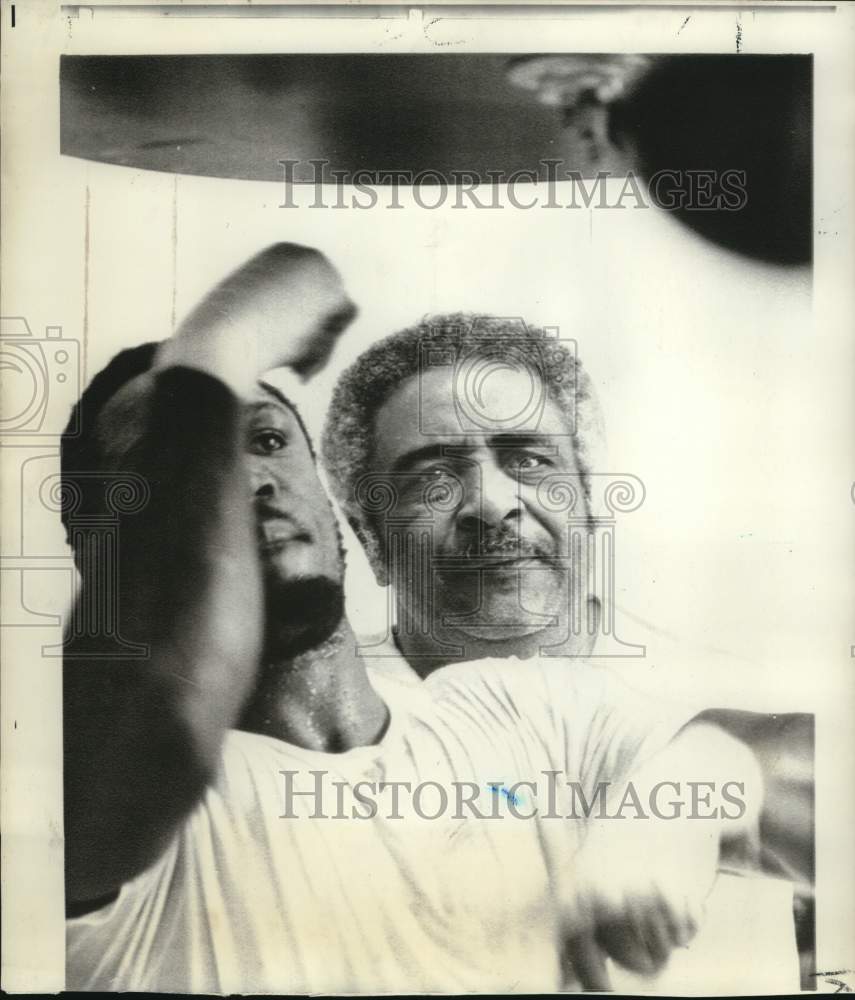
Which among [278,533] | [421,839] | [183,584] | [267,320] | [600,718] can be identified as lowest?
[421,839]

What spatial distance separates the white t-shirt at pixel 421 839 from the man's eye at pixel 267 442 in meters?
0.61

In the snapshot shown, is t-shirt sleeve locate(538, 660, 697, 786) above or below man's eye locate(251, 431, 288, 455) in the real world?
below

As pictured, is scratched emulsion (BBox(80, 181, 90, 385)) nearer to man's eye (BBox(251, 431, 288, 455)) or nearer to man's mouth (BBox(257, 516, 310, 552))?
man's eye (BBox(251, 431, 288, 455))

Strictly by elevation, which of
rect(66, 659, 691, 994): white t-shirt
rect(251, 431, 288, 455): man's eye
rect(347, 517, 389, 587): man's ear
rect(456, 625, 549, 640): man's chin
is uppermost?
rect(251, 431, 288, 455): man's eye

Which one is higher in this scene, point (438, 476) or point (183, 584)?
point (438, 476)

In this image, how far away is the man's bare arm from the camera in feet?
7.80

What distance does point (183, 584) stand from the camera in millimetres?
2379

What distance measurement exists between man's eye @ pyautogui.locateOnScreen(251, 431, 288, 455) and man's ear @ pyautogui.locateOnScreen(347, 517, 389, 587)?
0.24 m

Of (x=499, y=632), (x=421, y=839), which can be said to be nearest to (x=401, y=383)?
(x=499, y=632)

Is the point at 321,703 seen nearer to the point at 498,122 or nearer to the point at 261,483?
the point at 261,483

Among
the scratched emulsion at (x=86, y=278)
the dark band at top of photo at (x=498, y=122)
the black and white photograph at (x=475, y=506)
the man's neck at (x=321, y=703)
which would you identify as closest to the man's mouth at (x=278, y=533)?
the black and white photograph at (x=475, y=506)

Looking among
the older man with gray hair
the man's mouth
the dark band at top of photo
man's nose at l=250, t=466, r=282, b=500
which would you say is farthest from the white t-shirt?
the dark band at top of photo

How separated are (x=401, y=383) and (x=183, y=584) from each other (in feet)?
2.24

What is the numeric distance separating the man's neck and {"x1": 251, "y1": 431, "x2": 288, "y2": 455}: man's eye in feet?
1.41
